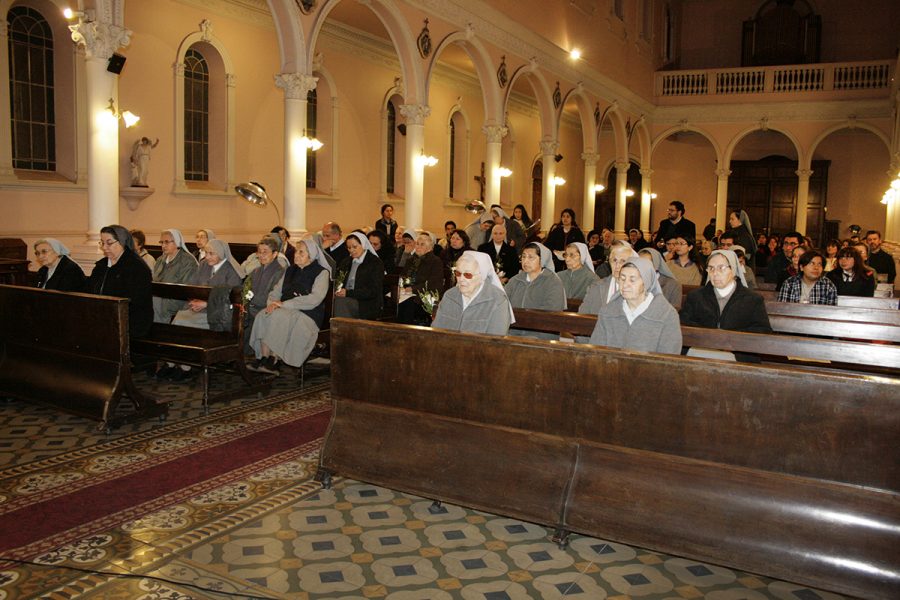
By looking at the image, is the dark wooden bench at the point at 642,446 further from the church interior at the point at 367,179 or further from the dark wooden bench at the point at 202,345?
the dark wooden bench at the point at 202,345

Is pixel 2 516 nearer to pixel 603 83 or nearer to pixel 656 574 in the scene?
pixel 656 574

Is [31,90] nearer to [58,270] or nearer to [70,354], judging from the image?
[58,270]

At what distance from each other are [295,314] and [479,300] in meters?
2.76

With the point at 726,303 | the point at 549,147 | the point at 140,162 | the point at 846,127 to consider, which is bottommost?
the point at 726,303

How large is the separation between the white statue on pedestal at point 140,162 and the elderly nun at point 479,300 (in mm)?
9066

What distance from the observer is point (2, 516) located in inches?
171

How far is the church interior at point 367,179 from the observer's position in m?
3.74

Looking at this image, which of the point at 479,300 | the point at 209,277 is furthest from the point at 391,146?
the point at 479,300

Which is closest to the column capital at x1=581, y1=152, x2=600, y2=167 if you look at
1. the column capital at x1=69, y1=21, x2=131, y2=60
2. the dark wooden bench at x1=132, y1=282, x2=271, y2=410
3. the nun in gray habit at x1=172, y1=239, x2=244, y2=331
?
the column capital at x1=69, y1=21, x2=131, y2=60

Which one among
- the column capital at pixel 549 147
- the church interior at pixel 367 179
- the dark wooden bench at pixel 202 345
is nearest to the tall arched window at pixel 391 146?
the church interior at pixel 367 179

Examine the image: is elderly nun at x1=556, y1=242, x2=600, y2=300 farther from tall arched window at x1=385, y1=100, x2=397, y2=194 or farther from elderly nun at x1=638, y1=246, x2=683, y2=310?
tall arched window at x1=385, y1=100, x2=397, y2=194

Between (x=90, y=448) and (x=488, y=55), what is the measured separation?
503 inches

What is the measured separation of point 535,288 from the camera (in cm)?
701

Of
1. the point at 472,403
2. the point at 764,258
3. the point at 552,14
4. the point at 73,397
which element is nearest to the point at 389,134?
the point at 552,14
